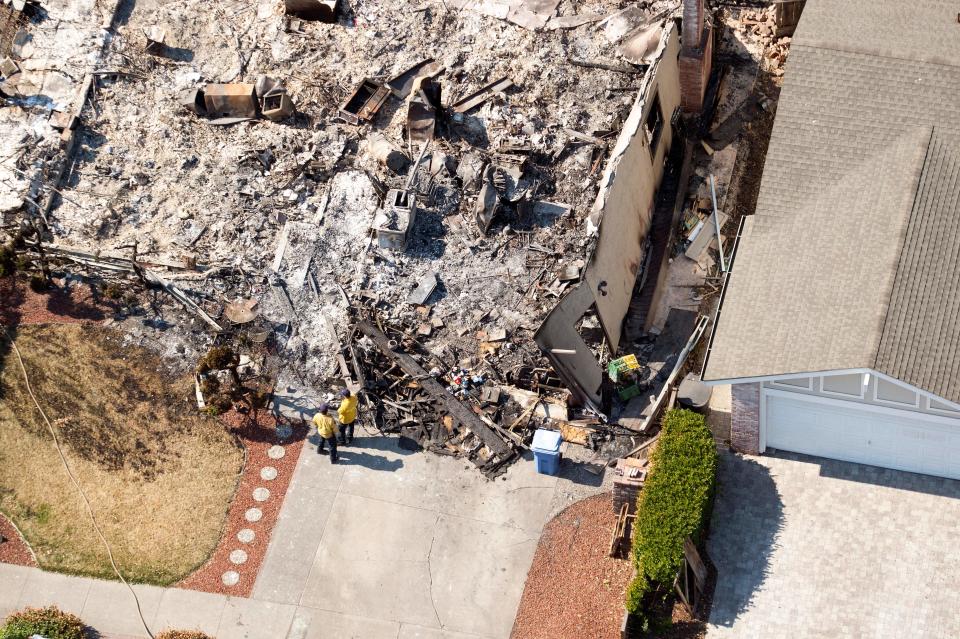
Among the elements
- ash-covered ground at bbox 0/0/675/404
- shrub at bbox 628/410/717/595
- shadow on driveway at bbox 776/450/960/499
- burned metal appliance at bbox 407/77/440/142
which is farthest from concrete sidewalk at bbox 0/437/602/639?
burned metal appliance at bbox 407/77/440/142

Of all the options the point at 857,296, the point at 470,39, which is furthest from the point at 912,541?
the point at 470,39

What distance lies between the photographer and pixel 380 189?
2466 centimetres

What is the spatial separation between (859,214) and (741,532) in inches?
252

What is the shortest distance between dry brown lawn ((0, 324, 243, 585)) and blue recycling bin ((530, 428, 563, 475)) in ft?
20.3

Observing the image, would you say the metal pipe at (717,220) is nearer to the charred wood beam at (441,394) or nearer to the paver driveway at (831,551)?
the paver driveway at (831,551)

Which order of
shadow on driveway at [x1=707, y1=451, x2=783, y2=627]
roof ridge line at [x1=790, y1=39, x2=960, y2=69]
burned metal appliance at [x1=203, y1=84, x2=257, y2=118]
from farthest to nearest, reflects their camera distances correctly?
burned metal appliance at [x1=203, y1=84, x2=257, y2=118], roof ridge line at [x1=790, y1=39, x2=960, y2=69], shadow on driveway at [x1=707, y1=451, x2=783, y2=627]

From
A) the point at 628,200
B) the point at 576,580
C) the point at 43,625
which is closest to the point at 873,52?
the point at 628,200

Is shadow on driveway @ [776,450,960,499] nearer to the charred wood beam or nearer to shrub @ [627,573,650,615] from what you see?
shrub @ [627,573,650,615]

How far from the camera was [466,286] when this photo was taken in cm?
2356

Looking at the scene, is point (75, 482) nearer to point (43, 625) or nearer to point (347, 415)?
point (43, 625)

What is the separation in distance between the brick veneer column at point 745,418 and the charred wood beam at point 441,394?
14.7ft

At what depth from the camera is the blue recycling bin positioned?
67.6 feet

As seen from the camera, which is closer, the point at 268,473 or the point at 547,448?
the point at 547,448

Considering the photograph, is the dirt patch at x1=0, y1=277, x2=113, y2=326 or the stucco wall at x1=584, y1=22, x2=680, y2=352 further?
the dirt patch at x1=0, y1=277, x2=113, y2=326
